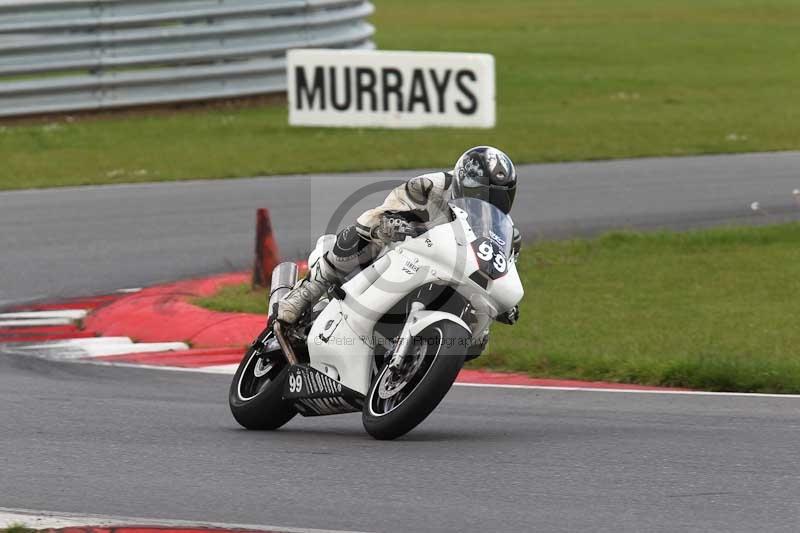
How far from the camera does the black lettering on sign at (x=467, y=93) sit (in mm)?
19031

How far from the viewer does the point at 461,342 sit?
6.65 m

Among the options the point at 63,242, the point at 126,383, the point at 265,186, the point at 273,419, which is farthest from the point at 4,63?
the point at 273,419

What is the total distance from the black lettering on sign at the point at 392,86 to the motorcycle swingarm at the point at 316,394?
12.3m

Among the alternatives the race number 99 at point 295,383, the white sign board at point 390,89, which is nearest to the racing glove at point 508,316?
the race number 99 at point 295,383

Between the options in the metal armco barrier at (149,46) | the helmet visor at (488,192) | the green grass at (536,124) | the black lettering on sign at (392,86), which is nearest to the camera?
the helmet visor at (488,192)

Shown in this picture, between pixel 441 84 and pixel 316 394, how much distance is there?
12.3 metres

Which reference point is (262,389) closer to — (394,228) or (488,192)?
(394,228)

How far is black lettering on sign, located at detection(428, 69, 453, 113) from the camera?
1913cm

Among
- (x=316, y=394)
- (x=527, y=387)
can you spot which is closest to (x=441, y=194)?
(x=316, y=394)

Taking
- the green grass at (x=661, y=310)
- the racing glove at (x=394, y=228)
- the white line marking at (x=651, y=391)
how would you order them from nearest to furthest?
1. the racing glove at (x=394, y=228)
2. the white line marking at (x=651, y=391)
3. the green grass at (x=661, y=310)

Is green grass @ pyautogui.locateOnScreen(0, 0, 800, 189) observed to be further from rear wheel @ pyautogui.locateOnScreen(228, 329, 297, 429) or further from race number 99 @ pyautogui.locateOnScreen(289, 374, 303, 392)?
race number 99 @ pyautogui.locateOnScreen(289, 374, 303, 392)

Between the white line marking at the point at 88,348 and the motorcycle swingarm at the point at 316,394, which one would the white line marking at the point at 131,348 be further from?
the motorcycle swingarm at the point at 316,394

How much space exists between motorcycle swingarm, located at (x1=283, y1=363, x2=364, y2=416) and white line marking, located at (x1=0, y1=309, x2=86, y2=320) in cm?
432

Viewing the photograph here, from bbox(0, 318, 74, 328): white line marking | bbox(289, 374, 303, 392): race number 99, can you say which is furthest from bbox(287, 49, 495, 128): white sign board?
bbox(289, 374, 303, 392): race number 99
